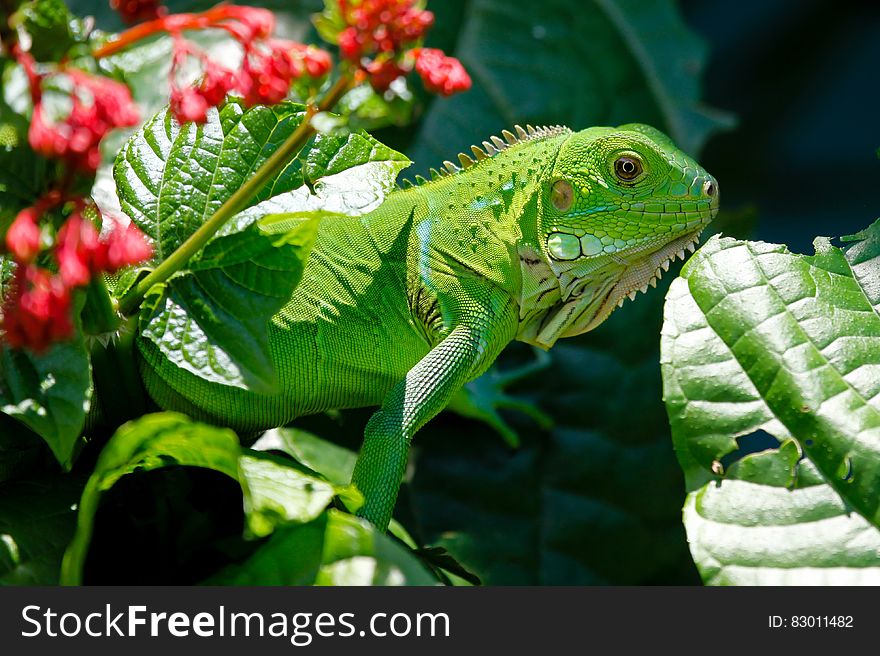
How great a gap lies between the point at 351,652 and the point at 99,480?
31 cm

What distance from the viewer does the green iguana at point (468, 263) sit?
1.29 metres

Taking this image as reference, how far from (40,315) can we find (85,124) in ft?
0.52

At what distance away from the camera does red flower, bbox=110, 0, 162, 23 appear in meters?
0.88

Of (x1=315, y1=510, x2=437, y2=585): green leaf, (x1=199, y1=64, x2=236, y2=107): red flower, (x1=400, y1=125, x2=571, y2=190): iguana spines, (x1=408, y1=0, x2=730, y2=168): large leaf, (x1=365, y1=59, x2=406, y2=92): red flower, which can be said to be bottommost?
(x1=315, y1=510, x2=437, y2=585): green leaf

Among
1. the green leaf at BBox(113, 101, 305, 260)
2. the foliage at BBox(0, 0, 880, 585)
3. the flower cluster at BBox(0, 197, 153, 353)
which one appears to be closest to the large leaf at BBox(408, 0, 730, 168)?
the foliage at BBox(0, 0, 880, 585)

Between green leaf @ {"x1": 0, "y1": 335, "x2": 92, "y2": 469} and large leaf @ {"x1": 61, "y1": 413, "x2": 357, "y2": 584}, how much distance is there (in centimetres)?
4

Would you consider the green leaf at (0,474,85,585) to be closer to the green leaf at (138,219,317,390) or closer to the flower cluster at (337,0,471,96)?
the green leaf at (138,219,317,390)

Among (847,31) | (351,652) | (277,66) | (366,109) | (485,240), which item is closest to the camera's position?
(277,66)

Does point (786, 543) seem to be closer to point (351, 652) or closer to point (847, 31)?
point (351, 652)

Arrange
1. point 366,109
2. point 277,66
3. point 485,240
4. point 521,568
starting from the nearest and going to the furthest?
point 277,66 < point 366,109 < point 485,240 < point 521,568

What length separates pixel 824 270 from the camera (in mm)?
1214

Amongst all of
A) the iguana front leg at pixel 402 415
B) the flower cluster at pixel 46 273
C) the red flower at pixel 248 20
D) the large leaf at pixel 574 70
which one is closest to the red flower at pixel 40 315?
the flower cluster at pixel 46 273

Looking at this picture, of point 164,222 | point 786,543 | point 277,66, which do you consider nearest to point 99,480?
point 164,222

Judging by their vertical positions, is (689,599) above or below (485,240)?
below
